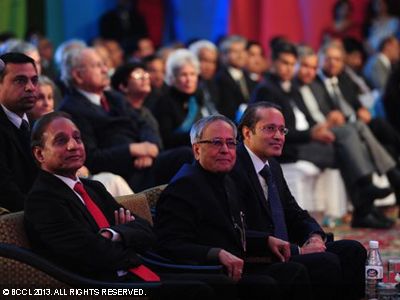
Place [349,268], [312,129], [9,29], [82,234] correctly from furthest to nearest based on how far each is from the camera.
Result: [9,29] < [312,129] < [349,268] < [82,234]

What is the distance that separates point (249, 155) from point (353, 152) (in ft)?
12.6

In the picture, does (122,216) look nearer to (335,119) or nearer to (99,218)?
(99,218)

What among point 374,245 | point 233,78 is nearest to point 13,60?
point 374,245

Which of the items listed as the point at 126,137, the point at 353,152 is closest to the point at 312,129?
the point at 353,152

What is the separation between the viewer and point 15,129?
19.1 ft

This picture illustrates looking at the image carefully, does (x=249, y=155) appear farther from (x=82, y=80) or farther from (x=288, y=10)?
(x=288, y=10)

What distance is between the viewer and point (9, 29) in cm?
1244

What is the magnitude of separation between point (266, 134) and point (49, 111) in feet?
5.21

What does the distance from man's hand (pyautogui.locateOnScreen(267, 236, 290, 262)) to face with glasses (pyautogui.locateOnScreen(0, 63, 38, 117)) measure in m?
1.53

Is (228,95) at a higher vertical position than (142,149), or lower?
higher

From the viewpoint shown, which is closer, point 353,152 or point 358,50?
point 353,152

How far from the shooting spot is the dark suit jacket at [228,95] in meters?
10.2

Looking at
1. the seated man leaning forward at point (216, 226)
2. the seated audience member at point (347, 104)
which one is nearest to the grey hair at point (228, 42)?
the seated audience member at point (347, 104)

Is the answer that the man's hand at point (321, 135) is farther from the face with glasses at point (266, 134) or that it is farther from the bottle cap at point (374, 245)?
the bottle cap at point (374, 245)
